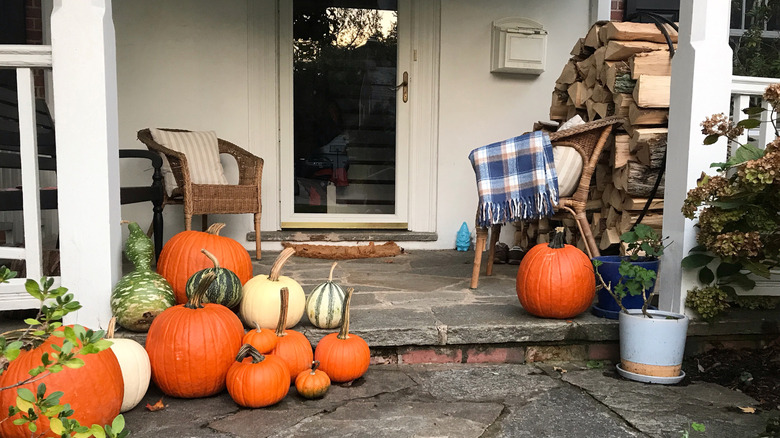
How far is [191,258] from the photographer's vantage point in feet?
7.93

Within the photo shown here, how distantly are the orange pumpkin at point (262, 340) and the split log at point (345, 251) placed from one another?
207 cm

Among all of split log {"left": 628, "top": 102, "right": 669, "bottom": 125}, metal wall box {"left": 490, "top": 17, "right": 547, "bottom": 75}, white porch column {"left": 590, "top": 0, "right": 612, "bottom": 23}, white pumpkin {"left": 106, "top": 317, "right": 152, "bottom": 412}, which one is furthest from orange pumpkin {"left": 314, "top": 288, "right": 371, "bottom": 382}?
white porch column {"left": 590, "top": 0, "right": 612, "bottom": 23}

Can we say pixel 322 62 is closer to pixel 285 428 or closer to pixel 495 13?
pixel 495 13

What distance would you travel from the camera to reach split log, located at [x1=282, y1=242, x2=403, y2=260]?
4121mm

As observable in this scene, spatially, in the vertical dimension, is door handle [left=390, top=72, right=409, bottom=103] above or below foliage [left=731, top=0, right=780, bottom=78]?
below

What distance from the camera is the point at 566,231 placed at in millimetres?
3717

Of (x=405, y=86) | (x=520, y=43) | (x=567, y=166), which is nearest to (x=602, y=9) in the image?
(x=520, y=43)

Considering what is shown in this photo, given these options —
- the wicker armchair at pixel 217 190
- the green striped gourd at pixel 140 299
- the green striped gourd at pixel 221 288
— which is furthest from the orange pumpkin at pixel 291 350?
the wicker armchair at pixel 217 190

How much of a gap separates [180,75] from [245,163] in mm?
893

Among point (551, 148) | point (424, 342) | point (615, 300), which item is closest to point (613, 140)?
point (551, 148)

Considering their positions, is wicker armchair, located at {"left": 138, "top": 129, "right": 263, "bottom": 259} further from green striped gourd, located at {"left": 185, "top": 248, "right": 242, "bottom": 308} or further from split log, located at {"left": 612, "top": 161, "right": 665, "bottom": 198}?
split log, located at {"left": 612, "top": 161, "right": 665, "bottom": 198}

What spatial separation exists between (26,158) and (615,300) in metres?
2.36

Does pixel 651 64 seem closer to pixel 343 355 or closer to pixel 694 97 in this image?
pixel 694 97

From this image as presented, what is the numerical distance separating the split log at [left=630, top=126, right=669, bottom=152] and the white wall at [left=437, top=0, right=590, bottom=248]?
176cm
